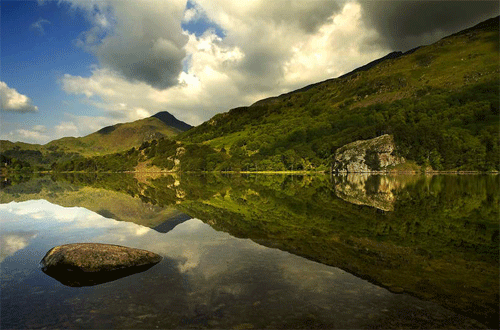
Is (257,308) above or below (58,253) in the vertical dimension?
below

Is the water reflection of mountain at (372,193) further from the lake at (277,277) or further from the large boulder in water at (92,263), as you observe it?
the large boulder in water at (92,263)

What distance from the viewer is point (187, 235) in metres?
25.8

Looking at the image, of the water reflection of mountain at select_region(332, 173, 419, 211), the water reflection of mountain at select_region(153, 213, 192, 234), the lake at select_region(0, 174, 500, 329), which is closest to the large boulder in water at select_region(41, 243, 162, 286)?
the lake at select_region(0, 174, 500, 329)

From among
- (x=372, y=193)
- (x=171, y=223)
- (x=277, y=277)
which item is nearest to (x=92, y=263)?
(x=277, y=277)

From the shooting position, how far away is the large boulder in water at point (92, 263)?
50.9 feet

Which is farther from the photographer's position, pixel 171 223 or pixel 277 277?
pixel 171 223

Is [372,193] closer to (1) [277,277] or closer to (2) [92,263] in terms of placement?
(1) [277,277]

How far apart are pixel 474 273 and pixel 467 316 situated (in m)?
5.88

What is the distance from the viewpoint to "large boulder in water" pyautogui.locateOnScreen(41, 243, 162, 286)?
50.9 ft

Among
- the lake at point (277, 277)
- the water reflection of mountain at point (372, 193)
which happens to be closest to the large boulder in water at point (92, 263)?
the lake at point (277, 277)

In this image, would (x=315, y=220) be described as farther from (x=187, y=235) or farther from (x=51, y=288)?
(x=51, y=288)

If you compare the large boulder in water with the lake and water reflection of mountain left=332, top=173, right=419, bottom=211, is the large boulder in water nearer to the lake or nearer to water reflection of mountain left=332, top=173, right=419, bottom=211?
the lake

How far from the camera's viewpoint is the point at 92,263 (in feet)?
53.6

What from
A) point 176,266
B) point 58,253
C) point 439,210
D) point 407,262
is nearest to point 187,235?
point 176,266
